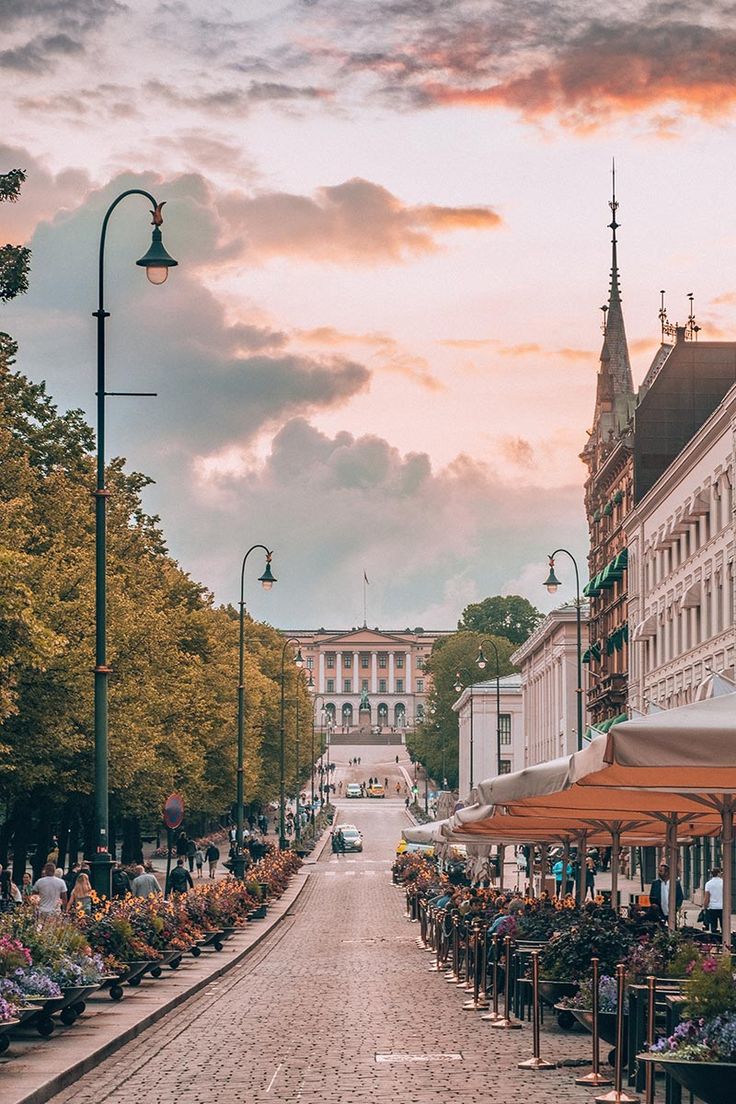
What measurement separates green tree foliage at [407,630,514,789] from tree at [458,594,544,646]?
41.0ft

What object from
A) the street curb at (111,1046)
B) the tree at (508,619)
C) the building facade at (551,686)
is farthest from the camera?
the tree at (508,619)

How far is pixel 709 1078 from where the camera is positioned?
34.6ft

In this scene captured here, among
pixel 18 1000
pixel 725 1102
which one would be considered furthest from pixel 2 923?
pixel 725 1102

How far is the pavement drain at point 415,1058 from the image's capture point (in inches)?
672

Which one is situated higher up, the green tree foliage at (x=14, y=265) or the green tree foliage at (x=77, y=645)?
the green tree foliage at (x=14, y=265)

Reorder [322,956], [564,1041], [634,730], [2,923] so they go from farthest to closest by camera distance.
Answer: [322,956] → [564,1041] → [2,923] → [634,730]

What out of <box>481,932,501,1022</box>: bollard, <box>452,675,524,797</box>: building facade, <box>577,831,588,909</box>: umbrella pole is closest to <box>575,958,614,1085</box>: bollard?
<box>481,932,501,1022</box>: bollard

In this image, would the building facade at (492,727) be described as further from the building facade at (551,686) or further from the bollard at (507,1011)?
the bollard at (507,1011)

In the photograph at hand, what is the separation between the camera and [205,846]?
294ft

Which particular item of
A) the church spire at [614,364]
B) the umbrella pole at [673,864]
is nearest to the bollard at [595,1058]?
the umbrella pole at [673,864]

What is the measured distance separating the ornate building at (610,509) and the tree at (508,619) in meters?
90.2

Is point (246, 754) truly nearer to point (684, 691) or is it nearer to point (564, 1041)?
point (684, 691)

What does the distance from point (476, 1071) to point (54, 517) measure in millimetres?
36429

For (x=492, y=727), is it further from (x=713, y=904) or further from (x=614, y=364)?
(x=713, y=904)
